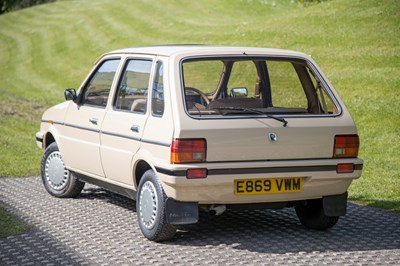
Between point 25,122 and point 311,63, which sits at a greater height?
point 311,63

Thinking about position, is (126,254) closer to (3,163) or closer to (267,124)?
(267,124)

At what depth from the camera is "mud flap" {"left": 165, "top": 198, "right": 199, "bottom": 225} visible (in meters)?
8.03

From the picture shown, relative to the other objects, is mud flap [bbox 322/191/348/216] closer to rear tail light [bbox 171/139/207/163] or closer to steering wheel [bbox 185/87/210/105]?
rear tail light [bbox 171/139/207/163]

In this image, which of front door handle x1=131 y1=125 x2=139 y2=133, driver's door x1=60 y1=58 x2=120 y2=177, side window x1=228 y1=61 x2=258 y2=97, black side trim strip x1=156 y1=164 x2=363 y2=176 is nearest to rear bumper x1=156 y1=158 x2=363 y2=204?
black side trim strip x1=156 y1=164 x2=363 y2=176

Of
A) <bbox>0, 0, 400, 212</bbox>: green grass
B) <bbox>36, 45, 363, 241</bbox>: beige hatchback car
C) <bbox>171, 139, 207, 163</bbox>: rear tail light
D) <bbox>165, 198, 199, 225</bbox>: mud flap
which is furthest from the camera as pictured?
<bbox>0, 0, 400, 212</bbox>: green grass

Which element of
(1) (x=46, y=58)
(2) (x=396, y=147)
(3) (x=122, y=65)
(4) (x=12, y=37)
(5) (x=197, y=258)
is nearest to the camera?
(5) (x=197, y=258)

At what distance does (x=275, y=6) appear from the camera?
131 ft

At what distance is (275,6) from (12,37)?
569 inches

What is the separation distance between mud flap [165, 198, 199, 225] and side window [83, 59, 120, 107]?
75.4 inches

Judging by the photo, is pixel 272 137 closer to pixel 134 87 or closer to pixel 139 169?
pixel 139 169

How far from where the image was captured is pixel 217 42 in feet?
96.4

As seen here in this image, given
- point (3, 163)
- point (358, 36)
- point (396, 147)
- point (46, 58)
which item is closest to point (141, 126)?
point (3, 163)

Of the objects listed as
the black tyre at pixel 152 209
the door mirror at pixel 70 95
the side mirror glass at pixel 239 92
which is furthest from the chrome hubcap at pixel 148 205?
the door mirror at pixel 70 95

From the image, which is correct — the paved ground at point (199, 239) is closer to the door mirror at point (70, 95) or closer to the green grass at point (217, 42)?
the door mirror at point (70, 95)
